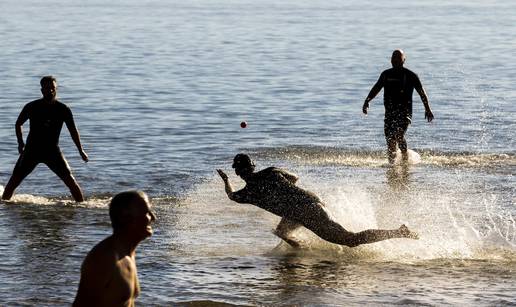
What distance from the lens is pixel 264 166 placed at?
1967 centimetres

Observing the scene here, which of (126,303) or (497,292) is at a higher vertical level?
(126,303)

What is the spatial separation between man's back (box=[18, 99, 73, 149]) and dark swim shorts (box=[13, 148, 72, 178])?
0.10 metres

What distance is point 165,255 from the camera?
13.5 m

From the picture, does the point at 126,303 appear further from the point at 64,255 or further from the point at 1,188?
the point at 1,188

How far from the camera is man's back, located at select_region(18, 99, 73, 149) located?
50.6 ft

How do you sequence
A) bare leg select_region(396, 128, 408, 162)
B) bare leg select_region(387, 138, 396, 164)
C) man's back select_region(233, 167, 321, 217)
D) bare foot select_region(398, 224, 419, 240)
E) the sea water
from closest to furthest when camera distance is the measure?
1. the sea water
2. bare foot select_region(398, 224, 419, 240)
3. man's back select_region(233, 167, 321, 217)
4. bare leg select_region(396, 128, 408, 162)
5. bare leg select_region(387, 138, 396, 164)

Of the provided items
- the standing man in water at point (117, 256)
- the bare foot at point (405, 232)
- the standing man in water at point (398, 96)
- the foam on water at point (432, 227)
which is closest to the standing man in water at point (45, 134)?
the foam on water at point (432, 227)

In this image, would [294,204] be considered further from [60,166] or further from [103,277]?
[103,277]

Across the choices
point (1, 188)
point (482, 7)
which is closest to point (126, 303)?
point (1, 188)

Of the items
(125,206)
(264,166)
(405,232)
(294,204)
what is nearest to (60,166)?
(294,204)

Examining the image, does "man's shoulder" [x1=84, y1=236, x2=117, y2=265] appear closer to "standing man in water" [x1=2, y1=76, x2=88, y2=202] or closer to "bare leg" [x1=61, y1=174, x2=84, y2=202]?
"standing man in water" [x1=2, y1=76, x2=88, y2=202]

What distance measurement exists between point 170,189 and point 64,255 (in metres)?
4.48

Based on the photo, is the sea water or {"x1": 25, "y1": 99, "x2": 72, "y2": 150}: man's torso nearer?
the sea water

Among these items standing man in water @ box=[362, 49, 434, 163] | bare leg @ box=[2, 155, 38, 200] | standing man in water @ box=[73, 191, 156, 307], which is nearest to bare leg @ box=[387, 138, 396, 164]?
standing man in water @ box=[362, 49, 434, 163]
